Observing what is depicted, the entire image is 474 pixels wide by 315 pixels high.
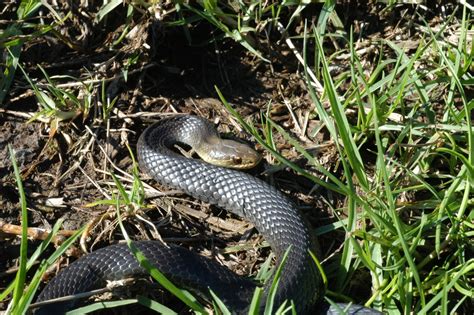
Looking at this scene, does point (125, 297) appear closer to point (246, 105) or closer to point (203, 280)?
point (203, 280)

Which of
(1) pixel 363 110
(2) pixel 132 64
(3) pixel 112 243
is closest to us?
(3) pixel 112 243

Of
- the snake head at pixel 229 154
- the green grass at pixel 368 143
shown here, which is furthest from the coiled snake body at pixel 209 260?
the green grass at pixel 368 143

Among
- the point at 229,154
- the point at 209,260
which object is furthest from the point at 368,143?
the point at 209,260

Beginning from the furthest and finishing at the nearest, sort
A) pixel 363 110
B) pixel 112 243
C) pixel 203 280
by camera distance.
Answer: pixel 363 110, pixel 112 243, pixel 203 280

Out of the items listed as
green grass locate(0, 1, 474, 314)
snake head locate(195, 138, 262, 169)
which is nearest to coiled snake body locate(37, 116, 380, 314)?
snake head locate(195, 138, 262, 169)

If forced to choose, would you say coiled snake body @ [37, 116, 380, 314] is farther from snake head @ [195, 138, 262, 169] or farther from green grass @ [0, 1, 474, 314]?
green grass @ [0, 1, 474, 314]

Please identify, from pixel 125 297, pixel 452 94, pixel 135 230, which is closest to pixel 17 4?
pixel 135 230

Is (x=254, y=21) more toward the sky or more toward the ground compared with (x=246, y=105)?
more toward the sky
